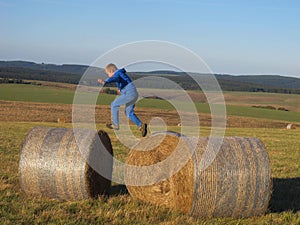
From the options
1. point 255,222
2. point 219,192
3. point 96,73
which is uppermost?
point 96,73

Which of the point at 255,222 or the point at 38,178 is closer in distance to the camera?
the point at 255,222

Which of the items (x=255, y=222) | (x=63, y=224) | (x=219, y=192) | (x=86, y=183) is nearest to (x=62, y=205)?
(x=86, y=183)

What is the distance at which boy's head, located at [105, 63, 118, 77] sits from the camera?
10.4 meters

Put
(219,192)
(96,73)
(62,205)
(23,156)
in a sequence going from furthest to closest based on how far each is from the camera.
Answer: (96,73) < (23,156) < (62,205) < (219,192)

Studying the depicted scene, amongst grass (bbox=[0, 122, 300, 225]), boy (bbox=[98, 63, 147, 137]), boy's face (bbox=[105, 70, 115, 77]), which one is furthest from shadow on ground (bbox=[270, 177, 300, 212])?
boy's face (bbox=[105, 70, 115, 77])

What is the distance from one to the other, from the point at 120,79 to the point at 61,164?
114 inches

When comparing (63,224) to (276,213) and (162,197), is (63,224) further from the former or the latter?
(276,213)

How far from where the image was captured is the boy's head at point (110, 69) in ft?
34.1

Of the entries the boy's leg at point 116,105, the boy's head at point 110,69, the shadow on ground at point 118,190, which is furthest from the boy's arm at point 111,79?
the shadow on ground at point 118,190

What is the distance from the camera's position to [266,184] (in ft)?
26.0

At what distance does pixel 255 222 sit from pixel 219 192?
32.5 inches

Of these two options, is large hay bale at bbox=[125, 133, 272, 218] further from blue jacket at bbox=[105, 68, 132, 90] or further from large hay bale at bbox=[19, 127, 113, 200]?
blue jacket at bbox=[105, 68, 132, 90]

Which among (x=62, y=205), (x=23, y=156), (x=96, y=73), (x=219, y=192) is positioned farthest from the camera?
(x=96, y=73)

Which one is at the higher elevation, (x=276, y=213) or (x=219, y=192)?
(x=219, y=192)
